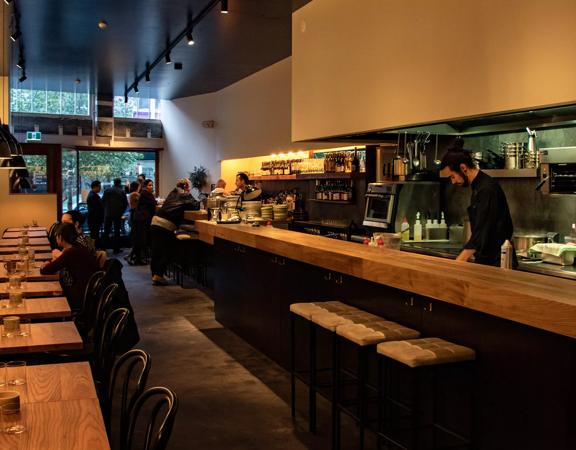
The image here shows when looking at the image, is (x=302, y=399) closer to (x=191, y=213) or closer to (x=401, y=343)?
(x=401, y=343)

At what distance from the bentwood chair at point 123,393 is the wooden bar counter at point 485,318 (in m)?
1.45

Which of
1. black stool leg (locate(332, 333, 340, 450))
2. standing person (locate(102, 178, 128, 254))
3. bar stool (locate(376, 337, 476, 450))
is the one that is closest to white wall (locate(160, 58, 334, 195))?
standing person (locate(102, 178, 128, 254))

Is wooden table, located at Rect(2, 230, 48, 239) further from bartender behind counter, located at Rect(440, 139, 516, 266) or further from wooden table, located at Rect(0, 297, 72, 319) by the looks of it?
bartender behind counter, located at Rect(440, 139, 516, 266)

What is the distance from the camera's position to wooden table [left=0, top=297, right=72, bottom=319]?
164 inches

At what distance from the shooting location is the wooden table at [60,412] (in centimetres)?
213

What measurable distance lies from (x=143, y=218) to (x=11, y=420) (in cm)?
1072

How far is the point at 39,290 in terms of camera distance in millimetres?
5027

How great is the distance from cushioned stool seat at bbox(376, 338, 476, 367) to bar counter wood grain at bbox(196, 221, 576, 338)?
220 mm

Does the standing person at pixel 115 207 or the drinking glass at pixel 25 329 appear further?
the standing person at pixel 115 207

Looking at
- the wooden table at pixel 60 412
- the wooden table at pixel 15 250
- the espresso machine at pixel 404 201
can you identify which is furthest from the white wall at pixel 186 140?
the wooden table at pixel 60 412

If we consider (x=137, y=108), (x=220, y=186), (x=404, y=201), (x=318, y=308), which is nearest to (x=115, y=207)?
(x=137, y=108)

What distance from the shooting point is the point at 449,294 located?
129 inches

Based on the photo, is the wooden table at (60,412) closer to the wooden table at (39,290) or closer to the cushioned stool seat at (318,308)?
the cushioned stool seat at (318,308)

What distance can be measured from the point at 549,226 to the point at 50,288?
424 centimetres
